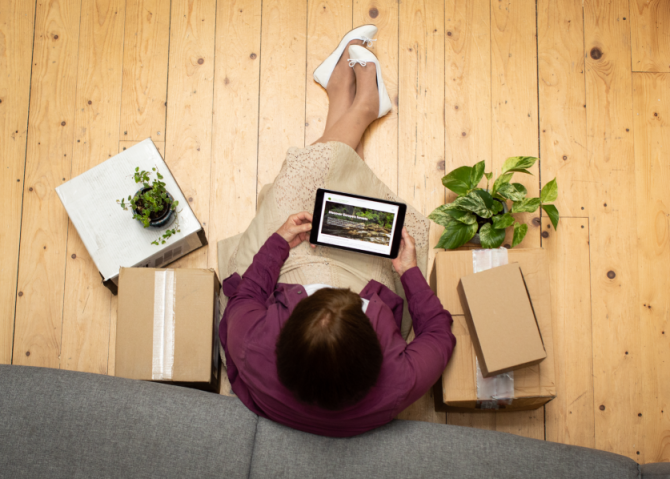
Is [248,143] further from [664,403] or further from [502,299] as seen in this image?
[664,403]

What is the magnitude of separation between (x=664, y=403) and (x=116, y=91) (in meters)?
2.28

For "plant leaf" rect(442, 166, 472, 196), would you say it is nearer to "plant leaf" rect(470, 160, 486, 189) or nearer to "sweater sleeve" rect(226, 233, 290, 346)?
"plant leaf" rect(470, 160, 486, 189)

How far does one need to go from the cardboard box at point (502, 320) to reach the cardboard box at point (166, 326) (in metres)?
0.76

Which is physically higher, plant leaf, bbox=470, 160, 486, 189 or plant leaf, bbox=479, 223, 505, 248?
plant leaf, bbox=470, 160, 486, 189

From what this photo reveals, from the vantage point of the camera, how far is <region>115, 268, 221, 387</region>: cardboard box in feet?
4.23

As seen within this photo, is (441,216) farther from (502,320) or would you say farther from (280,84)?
(280,84)

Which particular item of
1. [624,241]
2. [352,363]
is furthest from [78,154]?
[624,241]

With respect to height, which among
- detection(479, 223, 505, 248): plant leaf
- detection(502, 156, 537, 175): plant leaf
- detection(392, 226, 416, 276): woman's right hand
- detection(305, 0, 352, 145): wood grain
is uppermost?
detection(305, 0, 352, 145): wood grain

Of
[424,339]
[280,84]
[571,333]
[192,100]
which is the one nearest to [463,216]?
[424,339]

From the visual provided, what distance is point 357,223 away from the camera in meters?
1.31

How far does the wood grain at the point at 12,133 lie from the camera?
5.24ft

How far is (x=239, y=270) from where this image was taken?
1401 millimetres

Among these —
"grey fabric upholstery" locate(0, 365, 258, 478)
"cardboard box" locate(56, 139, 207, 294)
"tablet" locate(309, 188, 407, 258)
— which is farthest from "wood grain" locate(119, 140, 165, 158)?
"grey fabric upholstery" locate(0, 365, 258, 478)

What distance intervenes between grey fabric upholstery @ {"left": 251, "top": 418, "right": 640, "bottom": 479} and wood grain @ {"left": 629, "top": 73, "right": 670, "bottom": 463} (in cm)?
49
